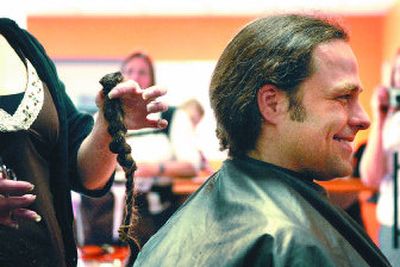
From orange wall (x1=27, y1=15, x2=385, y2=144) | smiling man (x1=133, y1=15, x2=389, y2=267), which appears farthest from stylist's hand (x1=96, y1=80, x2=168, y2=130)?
orange wall (x1=27, y1=15, x2=385, y2=144)

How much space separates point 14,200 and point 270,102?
53 cm

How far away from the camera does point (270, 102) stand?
1.36 metres

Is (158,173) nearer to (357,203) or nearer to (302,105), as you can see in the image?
(357,203)

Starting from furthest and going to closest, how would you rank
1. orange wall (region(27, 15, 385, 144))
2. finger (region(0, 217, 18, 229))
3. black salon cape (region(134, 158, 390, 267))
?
orange wall (region(27, 15, 385, 144)) < finger (region(0, 217, 18, 229)) < black salon cape (region(134, 158, 390, 267))

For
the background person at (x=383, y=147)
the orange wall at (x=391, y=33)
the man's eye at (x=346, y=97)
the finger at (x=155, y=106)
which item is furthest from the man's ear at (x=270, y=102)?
the orange wall at (x=391, y=33)

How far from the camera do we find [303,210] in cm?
127

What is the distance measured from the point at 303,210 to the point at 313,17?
40 cm

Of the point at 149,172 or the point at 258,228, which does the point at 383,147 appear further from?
the point at 258,228

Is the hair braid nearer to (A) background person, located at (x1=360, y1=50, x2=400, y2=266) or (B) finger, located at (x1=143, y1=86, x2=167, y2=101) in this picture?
(B) finger, located at (x1=143, y1=86, x2=167, y2=101)

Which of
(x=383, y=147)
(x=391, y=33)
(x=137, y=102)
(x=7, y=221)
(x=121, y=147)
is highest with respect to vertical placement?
(x=137, y=102)

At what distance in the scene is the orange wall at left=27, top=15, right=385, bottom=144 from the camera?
29.9 feet

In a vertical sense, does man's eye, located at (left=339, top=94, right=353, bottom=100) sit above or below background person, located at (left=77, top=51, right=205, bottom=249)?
above

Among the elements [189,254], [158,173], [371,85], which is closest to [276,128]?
[189,254]

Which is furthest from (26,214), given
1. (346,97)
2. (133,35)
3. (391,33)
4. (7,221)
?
(133,35)
